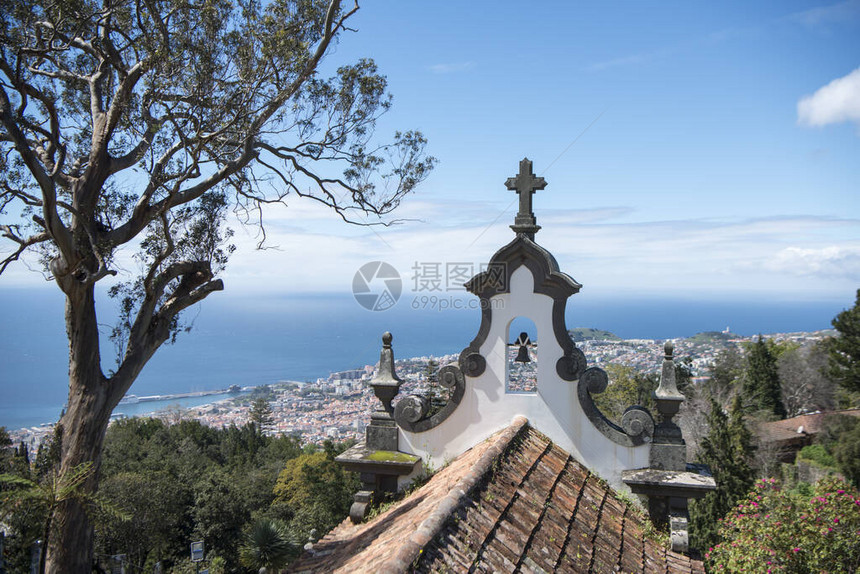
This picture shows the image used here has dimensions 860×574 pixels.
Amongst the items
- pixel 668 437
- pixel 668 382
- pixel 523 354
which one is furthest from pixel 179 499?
pixel 668 382

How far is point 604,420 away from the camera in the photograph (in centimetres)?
761

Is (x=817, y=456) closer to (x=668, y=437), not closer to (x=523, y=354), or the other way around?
(x=668, y=437)

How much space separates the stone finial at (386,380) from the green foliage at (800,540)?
16.1 ft

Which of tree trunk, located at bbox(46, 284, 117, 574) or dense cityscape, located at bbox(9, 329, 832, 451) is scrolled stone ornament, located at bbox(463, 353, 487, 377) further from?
dense cityscape, located at bbox(9, 329, 832, 451)

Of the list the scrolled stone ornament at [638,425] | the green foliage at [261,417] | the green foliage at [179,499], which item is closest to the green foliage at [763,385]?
the green foliage at [179,499]

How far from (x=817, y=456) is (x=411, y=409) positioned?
33171mm

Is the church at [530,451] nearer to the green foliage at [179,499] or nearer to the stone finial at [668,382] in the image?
the stone finial at [668,382]

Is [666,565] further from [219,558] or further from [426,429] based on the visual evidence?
[219,558]

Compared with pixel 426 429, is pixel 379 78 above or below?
above

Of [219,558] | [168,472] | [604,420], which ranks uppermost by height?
[604,420]

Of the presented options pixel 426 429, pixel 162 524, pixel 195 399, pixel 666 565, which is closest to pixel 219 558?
pixel 162 524

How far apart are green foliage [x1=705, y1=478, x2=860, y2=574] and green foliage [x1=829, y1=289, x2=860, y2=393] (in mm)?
24052

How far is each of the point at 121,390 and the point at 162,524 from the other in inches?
1009

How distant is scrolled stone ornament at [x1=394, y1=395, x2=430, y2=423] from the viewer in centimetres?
806
